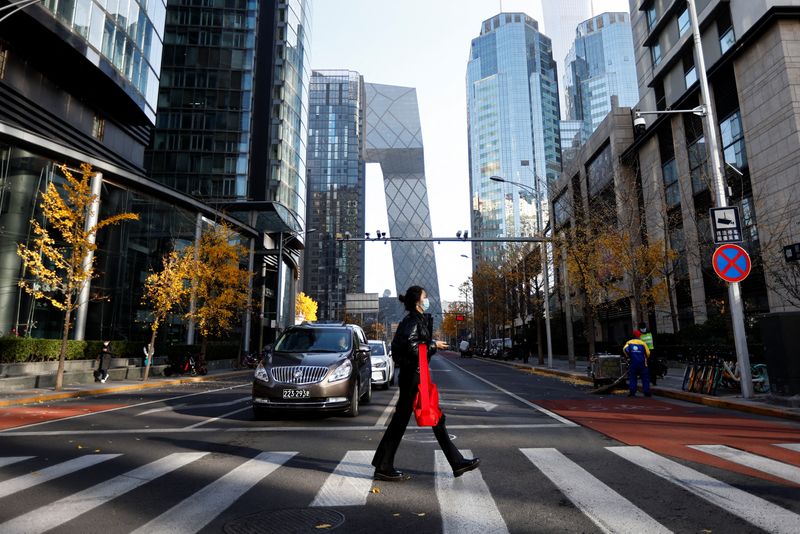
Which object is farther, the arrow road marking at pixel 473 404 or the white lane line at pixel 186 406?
the arrow road marking at pixel 473 404

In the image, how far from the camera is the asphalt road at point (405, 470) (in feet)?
12.3

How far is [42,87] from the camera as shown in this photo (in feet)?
89.3

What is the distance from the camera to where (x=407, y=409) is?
4.99 meters

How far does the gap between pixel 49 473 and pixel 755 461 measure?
785cm

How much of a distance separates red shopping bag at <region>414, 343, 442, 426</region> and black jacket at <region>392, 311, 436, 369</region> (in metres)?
0.07

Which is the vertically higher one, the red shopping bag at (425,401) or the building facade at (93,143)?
the building facade at (93,143)

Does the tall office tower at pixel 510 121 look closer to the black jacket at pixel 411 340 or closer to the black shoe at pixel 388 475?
the black jacket at pixel 411 340

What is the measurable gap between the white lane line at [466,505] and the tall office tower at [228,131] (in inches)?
1952

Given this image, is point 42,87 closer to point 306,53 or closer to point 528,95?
point 306,53

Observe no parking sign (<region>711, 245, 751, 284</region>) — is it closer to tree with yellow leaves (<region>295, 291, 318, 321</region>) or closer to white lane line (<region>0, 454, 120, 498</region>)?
white lane line (<region>0, 454, 120, 498</region>)

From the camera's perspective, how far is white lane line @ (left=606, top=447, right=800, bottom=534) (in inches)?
141

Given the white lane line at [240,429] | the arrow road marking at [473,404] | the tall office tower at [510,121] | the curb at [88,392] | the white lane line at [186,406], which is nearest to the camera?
the white lane line at [240,429]

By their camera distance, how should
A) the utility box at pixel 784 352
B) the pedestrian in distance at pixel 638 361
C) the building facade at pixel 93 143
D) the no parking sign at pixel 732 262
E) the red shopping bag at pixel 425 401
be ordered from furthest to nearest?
the building facade at pixel 93 143, the pedestrian in distance at pixel 638 361, the no parking sign at pixel 732 262, the utility box at pixel 784 352, the red shopping bag at pixel 425 401

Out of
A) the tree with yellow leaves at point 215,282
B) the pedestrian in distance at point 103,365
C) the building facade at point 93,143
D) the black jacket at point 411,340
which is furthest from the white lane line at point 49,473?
the tree with yellow leaves at point 215,282
